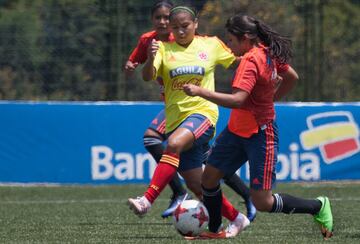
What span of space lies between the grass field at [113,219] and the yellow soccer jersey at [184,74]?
96 cm

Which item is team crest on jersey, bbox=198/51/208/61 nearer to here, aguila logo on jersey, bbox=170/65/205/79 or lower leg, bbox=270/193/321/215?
aguila logo on jersey, bbox=170/65/205/79

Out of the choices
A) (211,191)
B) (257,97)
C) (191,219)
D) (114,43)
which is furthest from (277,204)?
(114,43)

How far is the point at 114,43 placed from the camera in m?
14.9

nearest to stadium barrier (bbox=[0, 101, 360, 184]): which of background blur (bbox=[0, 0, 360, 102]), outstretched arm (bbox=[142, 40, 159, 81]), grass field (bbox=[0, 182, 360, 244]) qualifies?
grass field (bbox=[0, 182, 360, 244])

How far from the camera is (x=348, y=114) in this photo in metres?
13.4

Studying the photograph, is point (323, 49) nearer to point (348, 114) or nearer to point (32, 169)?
point (348, 114)

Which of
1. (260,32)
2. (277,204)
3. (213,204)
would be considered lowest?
(213,204)

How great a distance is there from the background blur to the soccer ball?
695 centimetres

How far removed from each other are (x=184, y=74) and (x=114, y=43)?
260 inches

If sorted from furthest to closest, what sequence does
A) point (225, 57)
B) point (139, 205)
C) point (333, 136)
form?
1. point (333, 136)
2. point (225, 57)
3. point (139, 205)

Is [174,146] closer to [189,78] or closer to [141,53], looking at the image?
[189,78]

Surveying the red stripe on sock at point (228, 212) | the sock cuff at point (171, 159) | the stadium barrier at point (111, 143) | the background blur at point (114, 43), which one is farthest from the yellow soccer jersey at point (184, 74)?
the background blur at point (114, 43)

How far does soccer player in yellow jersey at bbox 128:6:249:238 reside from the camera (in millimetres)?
8203

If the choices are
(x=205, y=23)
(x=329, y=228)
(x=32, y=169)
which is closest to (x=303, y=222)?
(x=329, y=228)
